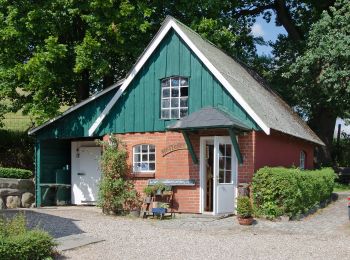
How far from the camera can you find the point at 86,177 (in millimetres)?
21047

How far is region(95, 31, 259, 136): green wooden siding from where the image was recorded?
16922 mm

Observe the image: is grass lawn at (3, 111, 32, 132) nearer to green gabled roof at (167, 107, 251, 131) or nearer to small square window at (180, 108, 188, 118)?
small square window at (180, 108, 188, 118)

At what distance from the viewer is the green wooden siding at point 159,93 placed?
16922mm

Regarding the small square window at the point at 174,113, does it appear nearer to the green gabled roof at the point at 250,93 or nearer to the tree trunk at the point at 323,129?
the green gabled roof at the point at 250,93

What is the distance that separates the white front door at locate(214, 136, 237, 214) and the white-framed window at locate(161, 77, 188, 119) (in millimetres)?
1863

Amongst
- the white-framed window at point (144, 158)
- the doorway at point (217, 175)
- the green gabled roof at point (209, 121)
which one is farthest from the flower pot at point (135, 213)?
the green gabled roof at point (209, 121)

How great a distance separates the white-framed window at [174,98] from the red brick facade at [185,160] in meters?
0.69

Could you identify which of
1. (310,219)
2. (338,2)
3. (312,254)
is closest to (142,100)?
(310,219)

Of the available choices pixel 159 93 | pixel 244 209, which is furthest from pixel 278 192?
pixel 159 93

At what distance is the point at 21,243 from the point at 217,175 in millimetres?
8322

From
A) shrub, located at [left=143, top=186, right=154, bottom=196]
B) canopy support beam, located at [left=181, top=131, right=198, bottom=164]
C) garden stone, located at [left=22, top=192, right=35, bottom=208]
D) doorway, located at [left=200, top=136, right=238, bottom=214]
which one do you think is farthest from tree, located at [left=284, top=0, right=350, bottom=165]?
garden stone, located at [left=22, top=192, right=35, bottom=208]

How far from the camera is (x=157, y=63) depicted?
1794cm

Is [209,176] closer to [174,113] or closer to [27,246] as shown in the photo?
[174,113]

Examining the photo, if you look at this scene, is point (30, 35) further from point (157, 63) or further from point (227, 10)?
point (227, 10)
